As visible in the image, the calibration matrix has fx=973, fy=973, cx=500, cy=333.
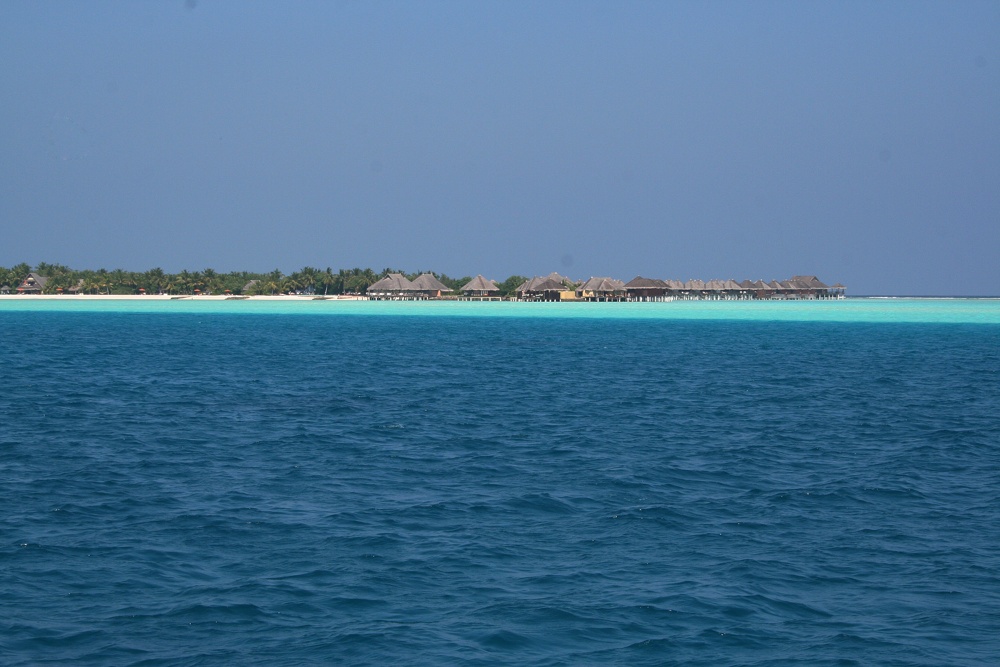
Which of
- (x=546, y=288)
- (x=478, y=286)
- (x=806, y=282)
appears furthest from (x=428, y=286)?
(x=806, y=282)

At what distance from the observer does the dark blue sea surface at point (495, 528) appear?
848 centimetres

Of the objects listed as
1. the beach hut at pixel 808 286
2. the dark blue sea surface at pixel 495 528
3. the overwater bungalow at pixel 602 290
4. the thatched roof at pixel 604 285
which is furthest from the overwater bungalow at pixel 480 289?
the dark blue sea surface at pixel 495 528

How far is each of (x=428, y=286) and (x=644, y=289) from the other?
34928 mm

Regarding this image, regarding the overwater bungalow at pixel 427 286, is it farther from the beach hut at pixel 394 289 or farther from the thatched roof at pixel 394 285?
the thatched roof at pixel 394 285

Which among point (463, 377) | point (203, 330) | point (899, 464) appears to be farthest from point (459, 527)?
point (203, 330)

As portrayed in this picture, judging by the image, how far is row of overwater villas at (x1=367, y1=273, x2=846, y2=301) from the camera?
149375mm

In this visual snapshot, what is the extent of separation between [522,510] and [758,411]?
42.4 feet

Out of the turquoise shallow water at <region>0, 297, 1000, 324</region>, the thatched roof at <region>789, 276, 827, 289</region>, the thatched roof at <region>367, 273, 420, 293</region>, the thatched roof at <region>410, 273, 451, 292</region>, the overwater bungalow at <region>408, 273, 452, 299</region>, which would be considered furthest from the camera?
the thatched roof at <region>789, 276, 827, 289</region>

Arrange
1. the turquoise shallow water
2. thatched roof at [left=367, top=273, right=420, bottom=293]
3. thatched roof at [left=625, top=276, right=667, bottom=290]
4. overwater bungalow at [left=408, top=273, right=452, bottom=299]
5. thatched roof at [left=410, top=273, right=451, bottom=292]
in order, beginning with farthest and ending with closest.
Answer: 1. thatched roof at [left=367, top=273, right=420, bottom=293]
2. overwater bungalow at [left=408, top=273, right=452, bottom=299]
3. thatched roof at [left=410, top=273, right=451, bottom=292]
4. thatched roof at [left=625, top=276, right=667, bottom=290]
5. the turquoise shallow water

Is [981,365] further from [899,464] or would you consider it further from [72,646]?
[72,646]

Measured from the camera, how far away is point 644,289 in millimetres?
150125

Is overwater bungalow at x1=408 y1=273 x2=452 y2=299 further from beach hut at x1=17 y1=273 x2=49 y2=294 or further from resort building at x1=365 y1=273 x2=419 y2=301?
beach hut at x1=17 y1=273 x2=49 y2=294

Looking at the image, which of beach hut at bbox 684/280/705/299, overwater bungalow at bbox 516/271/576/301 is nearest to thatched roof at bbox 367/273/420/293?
overwater bungalow at bbox 516/271/576/301

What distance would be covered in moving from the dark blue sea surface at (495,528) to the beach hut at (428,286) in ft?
429
